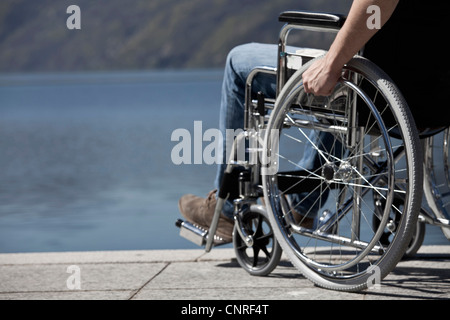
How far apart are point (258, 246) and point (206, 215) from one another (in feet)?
1.14

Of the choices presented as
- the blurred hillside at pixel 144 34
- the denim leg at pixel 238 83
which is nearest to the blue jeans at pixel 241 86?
the denim leg at pixel 238 83

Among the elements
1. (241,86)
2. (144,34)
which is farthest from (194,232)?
(144,34)

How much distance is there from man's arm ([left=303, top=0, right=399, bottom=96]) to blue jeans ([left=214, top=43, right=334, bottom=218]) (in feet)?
1.48

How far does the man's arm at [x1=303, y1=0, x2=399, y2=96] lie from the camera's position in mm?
2059

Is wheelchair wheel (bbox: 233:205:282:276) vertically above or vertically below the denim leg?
below

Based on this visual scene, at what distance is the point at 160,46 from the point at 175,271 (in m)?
132

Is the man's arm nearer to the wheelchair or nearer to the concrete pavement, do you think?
the wheelchair

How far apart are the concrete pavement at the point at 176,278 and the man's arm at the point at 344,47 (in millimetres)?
563

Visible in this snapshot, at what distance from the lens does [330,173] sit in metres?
2.33

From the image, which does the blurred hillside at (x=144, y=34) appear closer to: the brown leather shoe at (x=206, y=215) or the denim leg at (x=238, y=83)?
the brown leather shoe at (x=206, y=215)

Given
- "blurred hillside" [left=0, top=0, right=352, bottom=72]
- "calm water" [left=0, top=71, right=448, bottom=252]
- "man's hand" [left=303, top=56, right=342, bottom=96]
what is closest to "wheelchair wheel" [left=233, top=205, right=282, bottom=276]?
"man's hand" [left=303, top=56, right=342, bottom=96]

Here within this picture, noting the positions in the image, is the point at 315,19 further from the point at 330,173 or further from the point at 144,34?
the point at 144,34

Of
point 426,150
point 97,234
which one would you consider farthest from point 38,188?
point 426,150
